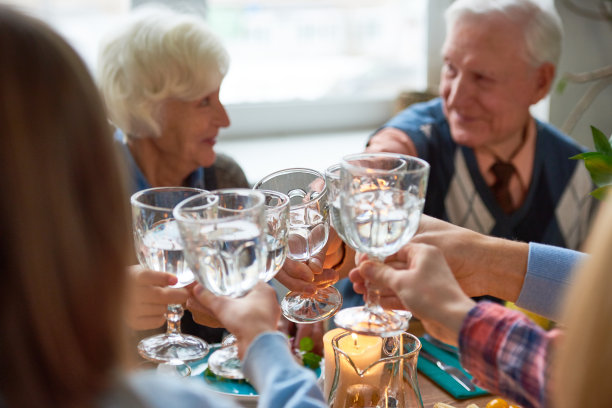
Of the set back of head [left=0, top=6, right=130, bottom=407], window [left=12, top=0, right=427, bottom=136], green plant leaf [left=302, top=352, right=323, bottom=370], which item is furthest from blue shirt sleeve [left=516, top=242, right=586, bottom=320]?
window [left=12, top=0, right=427, bottom=136]

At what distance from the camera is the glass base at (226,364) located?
1058 mm

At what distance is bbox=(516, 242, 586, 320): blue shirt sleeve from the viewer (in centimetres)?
107

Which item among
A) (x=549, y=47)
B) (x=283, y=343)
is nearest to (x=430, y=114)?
(x=549, y=47)

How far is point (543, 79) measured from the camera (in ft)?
6.91

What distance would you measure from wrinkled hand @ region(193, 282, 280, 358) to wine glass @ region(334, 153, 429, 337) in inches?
3.4

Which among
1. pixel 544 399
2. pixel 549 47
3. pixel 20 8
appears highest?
pixel 20 8

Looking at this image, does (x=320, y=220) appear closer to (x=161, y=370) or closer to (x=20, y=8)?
(x=161, y=370)

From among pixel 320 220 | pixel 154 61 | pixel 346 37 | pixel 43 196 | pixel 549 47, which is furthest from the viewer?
pixel 346 37

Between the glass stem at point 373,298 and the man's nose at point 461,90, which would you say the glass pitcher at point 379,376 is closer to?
the glass stem at point 373,298

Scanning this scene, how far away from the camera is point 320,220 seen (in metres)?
0.99

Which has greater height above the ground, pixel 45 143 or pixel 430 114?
pixel 45 143

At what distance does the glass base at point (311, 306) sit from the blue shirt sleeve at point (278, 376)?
0.20 meters

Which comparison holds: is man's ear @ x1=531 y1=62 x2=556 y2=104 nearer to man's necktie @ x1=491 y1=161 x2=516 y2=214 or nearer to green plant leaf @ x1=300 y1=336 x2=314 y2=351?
man's necktie @ x1=491 y1=161 x2=516 y2=214

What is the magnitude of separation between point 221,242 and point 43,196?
0.21m
